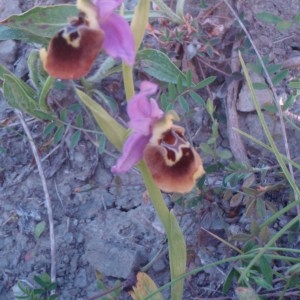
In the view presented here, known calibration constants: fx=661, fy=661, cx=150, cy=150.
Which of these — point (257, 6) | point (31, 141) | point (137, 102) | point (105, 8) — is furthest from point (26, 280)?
point (257, 6)

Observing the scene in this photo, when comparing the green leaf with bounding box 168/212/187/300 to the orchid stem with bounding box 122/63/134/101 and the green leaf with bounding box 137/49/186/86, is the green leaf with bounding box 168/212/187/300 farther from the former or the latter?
the green leaf with bounding box 137/49/186/86

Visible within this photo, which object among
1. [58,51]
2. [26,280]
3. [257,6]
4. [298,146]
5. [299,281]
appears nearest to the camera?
[58,51]


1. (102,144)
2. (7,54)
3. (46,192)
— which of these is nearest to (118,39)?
(102,144)

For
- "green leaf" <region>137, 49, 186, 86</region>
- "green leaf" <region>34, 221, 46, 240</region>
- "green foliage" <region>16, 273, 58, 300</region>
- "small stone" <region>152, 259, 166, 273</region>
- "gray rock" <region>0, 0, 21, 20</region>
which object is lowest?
"small stone" <region>152, 259, 166, 273</region>

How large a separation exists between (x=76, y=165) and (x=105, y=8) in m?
0.82

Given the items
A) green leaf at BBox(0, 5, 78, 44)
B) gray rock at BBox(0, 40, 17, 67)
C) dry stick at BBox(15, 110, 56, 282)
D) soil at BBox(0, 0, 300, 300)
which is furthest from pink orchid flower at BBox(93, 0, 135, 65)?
gray rock at BBox(0, 40, 17, 67)

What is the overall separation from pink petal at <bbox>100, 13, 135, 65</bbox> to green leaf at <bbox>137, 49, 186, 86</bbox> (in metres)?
0.50

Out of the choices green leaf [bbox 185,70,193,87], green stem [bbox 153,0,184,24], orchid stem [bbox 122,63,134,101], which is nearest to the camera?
orchid stem [bbox 122,63,134,101]

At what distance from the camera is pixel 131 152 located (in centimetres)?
164

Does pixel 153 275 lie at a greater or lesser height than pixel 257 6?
lesser

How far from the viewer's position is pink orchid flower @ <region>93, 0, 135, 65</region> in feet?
5.34

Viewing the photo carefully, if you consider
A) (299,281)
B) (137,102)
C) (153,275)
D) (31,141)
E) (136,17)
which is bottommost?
(153,275)

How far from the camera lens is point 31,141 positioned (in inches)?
91.8

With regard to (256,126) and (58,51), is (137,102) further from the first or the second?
(256,126)
